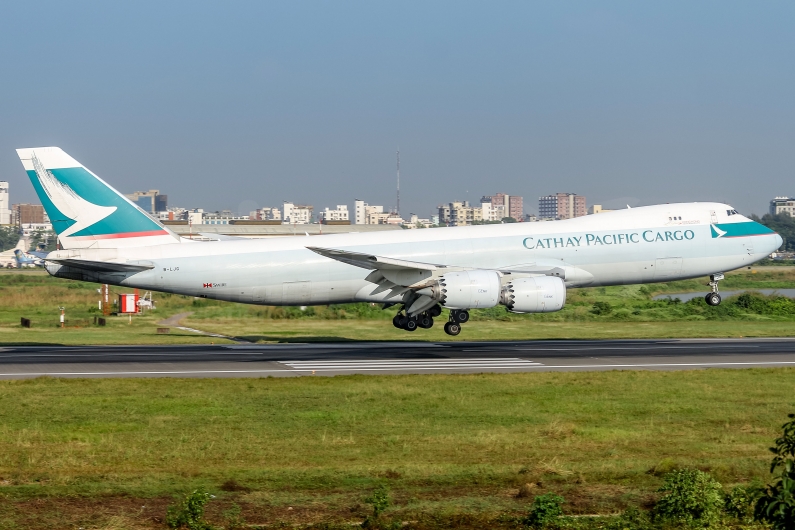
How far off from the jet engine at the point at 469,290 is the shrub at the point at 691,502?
25.6 meters

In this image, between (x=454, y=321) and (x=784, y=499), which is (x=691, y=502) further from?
(x=454, y=321)

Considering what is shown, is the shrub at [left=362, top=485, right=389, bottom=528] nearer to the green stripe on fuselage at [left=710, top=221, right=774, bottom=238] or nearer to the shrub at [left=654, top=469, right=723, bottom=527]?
the shrub at [left=654, top=469, right=723, bottom=527]

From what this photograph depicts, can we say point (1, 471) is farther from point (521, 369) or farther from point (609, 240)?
point (609, 240)

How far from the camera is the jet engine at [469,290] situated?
4038 centimetres

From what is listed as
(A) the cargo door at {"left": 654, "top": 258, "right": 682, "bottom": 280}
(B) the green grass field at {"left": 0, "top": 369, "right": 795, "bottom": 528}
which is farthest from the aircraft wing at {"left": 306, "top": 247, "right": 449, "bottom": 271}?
(A) the cargo door at {"left": 654, "top": 258, "right": 682, "bottom": 280}

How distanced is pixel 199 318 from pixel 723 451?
49142mm

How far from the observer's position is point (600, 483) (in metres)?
17.3

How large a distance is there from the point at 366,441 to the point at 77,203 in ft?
86.3

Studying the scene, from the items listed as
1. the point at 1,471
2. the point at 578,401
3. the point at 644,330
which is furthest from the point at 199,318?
the point at 1,471

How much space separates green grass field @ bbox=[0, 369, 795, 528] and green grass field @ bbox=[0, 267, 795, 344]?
20.2 m

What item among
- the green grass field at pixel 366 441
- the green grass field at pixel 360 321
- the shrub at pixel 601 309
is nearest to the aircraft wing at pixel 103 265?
the green grass field at pixel 360 321

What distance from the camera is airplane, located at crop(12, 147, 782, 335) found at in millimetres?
41562

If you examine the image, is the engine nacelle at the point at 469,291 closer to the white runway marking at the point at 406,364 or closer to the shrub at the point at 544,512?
the white runway marking at the point at 406,364

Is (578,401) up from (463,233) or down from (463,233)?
down
